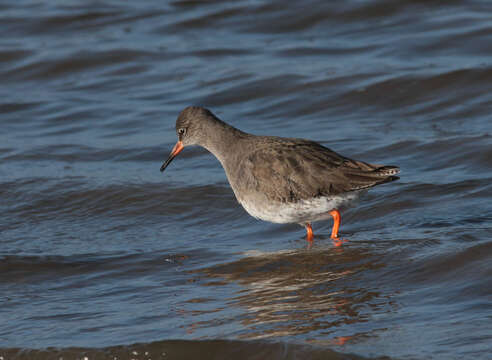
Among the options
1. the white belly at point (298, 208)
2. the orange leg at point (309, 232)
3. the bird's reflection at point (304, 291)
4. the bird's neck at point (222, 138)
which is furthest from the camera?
the bird's neck at point (222, 138)

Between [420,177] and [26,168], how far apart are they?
533 cm

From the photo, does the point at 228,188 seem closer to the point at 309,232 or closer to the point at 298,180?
the point at 309,232

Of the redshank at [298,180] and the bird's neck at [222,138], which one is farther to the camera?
the bird's neck at [222,138]

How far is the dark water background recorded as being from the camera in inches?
259

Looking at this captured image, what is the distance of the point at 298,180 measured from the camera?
853 centimetres

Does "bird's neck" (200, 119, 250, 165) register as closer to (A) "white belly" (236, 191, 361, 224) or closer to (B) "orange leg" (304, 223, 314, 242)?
(A) "white belly" (236, 191, 361, 224)

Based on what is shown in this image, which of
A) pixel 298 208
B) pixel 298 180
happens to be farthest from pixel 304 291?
pixel 298 180

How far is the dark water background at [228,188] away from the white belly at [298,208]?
39 cm

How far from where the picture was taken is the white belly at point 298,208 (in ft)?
27.8

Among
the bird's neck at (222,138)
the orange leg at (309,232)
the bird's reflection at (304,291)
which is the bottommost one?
the bird's reflection at (304,291)

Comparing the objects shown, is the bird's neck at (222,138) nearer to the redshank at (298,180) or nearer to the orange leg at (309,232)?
the redshank at (298,180)

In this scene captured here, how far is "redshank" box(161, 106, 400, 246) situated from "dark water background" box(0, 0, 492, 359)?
0.44m

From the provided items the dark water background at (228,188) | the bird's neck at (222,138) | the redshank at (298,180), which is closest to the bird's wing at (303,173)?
the redshank at (298,180)

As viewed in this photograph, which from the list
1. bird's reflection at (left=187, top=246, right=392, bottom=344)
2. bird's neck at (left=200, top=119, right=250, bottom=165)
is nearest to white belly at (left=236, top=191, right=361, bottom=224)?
bird's reflection at (left=187, top=246, right=392, bottom=344)
